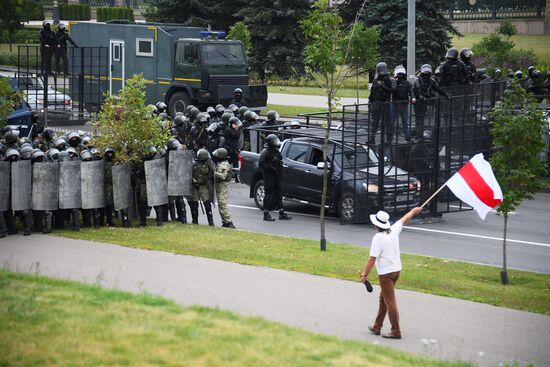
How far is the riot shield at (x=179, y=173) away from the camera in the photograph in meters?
20.1

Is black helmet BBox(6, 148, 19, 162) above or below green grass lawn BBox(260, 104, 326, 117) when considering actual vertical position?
below

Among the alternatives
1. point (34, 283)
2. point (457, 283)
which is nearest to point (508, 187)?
point (457, 283)

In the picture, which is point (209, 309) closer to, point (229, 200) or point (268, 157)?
point (268, 157)

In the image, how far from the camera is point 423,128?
2214 cm

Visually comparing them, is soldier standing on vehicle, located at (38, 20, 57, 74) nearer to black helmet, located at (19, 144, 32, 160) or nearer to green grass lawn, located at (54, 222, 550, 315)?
black helmet, located at (19, 144, 32, 160)

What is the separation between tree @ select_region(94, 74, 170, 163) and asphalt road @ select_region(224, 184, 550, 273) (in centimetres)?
296

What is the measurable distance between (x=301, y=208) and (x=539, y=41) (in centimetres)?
4432

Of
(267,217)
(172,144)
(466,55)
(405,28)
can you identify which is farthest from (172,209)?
(405,28)

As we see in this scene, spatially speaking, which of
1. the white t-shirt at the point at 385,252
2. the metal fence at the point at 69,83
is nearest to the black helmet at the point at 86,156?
the white t-shirt at the point at 385,252

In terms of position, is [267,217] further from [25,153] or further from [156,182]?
[25,153]

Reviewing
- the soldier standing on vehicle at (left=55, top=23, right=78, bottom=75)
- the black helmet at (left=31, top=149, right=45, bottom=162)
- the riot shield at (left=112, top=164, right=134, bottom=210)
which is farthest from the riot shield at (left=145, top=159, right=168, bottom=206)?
the soldier standing on vehicle at (left=55, top=23, right=78, bottom=75)

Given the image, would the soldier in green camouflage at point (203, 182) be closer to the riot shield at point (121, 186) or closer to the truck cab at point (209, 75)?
the riot shield at point (121, 186)

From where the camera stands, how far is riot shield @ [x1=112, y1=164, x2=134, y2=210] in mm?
19141

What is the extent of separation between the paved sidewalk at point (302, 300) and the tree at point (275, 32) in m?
33.1
